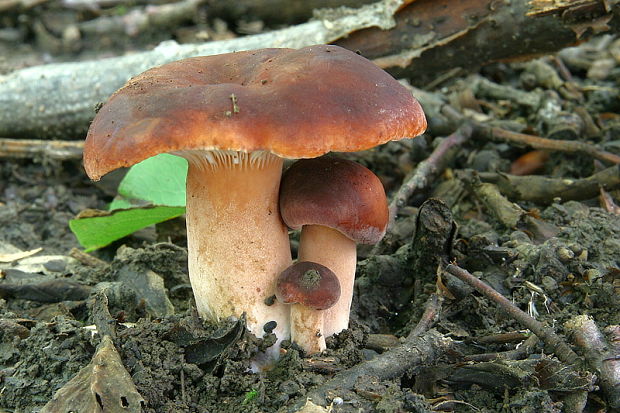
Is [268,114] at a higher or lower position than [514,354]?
higher

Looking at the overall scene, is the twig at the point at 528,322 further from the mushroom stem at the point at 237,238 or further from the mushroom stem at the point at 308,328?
the mushroom stem at the point at 237,238

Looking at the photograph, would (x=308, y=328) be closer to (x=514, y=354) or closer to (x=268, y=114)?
(x=514, y=354)

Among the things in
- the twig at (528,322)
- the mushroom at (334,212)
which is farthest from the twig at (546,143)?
the mushroom at (334,212)

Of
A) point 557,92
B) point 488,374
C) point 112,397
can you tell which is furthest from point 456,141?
point 112,397

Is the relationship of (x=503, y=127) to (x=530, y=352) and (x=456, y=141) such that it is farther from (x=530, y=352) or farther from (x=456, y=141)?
(x=530, y=352)

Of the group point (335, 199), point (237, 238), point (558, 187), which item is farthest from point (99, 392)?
point (558, 187)

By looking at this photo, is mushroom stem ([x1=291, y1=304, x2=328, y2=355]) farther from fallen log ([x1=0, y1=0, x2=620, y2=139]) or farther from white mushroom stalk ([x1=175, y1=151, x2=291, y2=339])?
fallen log ([x1=0, y1=0, x2=620, y2=139])
